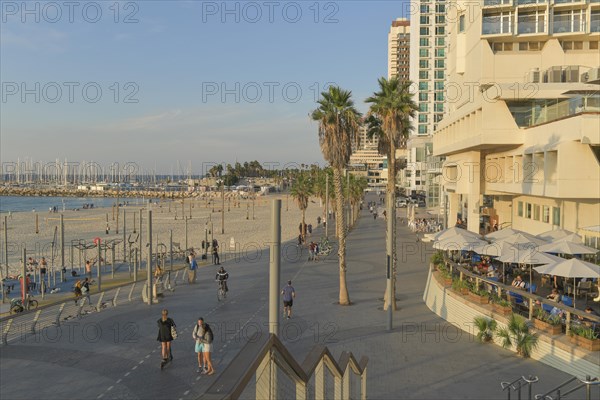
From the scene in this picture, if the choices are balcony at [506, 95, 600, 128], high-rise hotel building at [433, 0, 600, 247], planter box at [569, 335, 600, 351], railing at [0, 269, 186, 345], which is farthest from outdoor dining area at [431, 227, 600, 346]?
railing at [0, 269, 186, 345]

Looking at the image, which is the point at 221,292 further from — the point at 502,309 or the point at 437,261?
the point at 502,309

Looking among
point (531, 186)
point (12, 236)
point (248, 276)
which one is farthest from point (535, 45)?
point (12, 236)

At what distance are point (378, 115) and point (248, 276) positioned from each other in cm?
1187

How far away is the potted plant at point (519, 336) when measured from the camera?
1431 cm

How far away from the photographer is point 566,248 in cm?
1936

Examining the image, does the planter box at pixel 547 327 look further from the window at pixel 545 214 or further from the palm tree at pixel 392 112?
the window at pixel 545 214

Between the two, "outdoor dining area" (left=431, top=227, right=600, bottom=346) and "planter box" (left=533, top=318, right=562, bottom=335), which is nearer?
"planter box" (left=533, top=318, right=562, bottom=335)

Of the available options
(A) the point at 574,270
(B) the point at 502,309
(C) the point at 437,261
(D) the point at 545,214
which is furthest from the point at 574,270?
(D) the point at 545,214

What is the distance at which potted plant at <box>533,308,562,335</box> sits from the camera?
1401cm

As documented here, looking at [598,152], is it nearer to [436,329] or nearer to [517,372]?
[436,329]

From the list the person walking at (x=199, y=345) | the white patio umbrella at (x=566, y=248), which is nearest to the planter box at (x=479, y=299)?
the white patio umbrella at (x=566, y=248)

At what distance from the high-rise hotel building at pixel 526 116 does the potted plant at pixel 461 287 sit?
5778 millimetres

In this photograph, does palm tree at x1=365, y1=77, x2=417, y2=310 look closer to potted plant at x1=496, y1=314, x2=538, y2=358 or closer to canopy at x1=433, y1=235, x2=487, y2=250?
canopy at x1=433, y1=235, x2=487, y2=250

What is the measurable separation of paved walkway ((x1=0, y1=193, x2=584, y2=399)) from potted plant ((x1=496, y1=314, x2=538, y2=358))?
31cm
